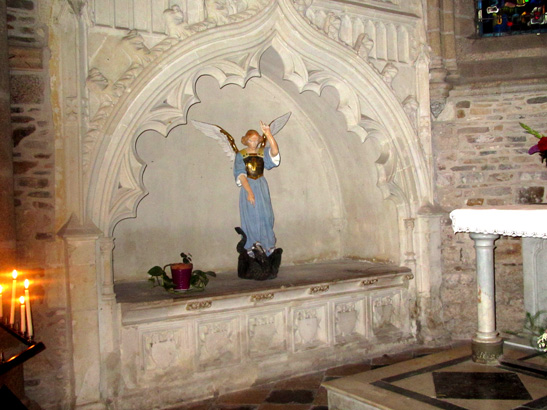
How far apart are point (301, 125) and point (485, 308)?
330cm

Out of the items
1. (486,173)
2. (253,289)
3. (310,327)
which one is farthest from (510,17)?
(253,289)

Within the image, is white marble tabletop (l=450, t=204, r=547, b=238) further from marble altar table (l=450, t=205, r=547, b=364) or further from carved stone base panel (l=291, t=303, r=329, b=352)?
carved stone base panel (l=291, t=303, r=329, b=352)

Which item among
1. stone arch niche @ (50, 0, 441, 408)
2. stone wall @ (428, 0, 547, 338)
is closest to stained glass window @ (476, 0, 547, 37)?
stone wall @ (428, 0, 547, 338)

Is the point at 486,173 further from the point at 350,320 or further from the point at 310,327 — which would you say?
the point at 310,327

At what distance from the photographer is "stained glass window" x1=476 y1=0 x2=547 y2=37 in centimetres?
669

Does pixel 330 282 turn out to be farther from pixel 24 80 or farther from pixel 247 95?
pixel 24 80

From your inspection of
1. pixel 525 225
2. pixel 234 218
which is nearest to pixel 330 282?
pixel 234 218

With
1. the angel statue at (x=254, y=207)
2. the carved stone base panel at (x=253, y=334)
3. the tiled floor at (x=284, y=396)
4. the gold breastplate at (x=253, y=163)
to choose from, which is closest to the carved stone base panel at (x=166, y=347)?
the carved stone base panel at (x=253, y=334)

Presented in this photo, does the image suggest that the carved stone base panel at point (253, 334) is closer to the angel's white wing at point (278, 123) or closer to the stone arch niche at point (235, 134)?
the stone arch niche at point (235, 134)

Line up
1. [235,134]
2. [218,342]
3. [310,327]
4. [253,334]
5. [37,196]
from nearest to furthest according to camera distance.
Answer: [37,196] → [218,342] → [253,334] → [310,327] → [235,134]

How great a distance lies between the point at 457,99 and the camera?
6719 millimetres

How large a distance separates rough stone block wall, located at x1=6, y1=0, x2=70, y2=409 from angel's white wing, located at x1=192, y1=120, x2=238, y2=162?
1801mm

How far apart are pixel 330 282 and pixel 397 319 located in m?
1.12

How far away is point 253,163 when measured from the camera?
19.4ft
